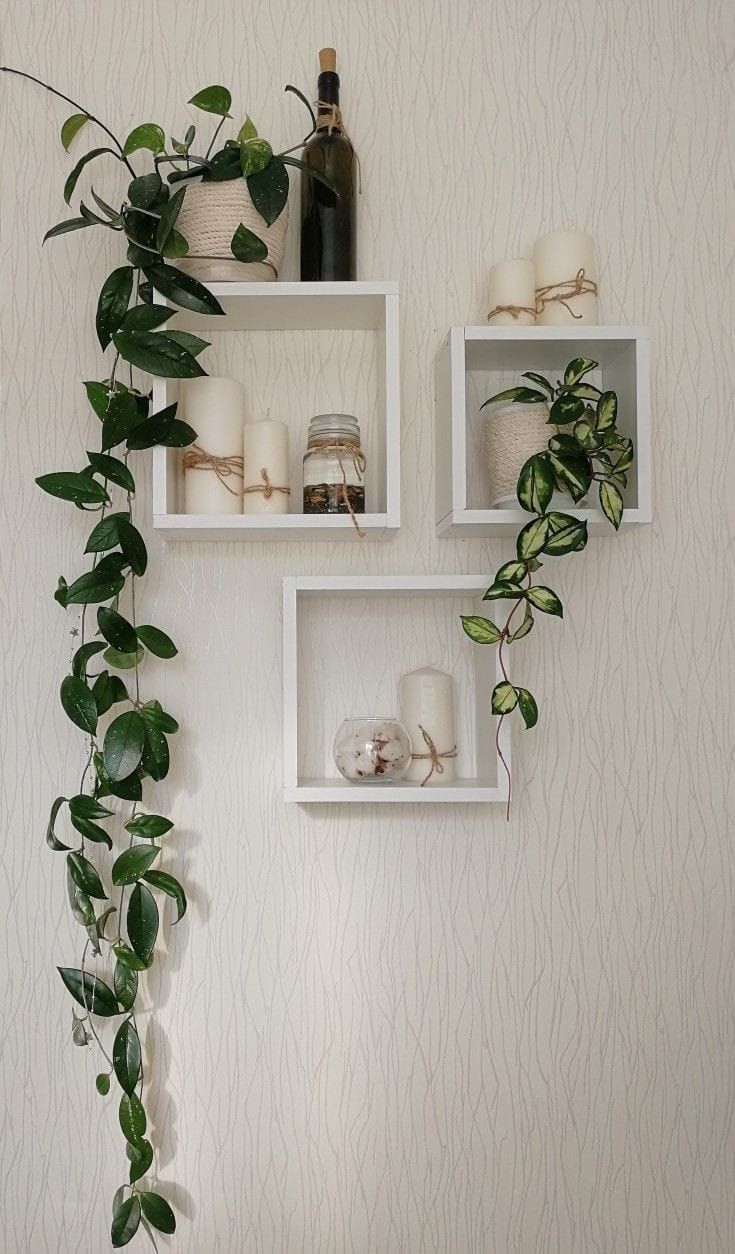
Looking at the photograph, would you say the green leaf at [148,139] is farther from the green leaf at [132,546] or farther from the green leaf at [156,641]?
the green leaf at [156,641]

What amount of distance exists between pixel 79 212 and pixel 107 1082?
4.02 feet

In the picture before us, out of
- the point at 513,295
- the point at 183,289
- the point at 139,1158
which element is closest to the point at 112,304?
the point at 183,289

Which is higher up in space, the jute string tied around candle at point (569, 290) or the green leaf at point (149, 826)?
the jute string tied around candle at point (569, 290)

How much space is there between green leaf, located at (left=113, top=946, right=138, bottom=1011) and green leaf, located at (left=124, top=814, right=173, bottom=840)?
0.57 ft

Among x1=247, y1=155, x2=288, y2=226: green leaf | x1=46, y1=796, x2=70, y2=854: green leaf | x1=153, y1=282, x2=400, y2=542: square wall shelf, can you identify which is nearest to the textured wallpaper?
x1=153, y1=282, x2=400, y2=542: square wall shelf

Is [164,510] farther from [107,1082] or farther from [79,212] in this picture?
[107,1082]

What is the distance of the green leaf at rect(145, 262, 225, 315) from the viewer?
133 cm

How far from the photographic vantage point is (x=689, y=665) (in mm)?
1527

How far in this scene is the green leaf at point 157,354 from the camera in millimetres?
1312

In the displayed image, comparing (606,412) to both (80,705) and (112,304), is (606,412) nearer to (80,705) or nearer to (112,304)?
(112,304)

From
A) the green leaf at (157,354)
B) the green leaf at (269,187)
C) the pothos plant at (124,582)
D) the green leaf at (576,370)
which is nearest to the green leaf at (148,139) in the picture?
the pothos plant at (124,582)

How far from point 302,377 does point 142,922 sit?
794mm

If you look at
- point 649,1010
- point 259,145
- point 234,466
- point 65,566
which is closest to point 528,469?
point 234,466

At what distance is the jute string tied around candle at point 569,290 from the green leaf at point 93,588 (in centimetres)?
70
